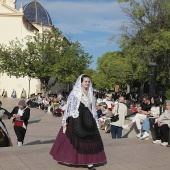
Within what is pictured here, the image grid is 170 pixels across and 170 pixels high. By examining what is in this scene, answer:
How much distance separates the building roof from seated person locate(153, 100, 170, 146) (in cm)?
6215

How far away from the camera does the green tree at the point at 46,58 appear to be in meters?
35.9

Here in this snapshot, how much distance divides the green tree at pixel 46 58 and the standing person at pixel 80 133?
2898 cm

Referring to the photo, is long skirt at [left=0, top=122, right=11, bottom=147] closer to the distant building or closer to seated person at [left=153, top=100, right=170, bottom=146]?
seated person at [left=153, top=100, right=170, bottom=146]

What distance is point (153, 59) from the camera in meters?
26.2

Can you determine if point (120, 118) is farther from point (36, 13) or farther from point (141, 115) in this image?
point (36, 13)

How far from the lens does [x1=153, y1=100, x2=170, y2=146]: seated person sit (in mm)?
9141

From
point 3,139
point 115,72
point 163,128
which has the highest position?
point 115,72

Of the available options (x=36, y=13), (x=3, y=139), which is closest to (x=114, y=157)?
(x=3, y=139)

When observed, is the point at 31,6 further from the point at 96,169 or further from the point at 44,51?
the point at 96,169

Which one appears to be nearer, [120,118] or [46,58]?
[120,118]

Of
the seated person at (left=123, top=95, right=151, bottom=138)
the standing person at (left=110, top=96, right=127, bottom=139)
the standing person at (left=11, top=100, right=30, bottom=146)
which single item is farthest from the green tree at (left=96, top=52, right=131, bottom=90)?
the standing person at (left=11, top=100, right=30, bottom=146)

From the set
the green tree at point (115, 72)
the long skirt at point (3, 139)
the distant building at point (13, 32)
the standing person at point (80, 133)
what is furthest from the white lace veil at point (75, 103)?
the distant building at point (13, 32)

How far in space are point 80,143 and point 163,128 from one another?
3.95 m

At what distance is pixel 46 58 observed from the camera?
3694 centimetres
